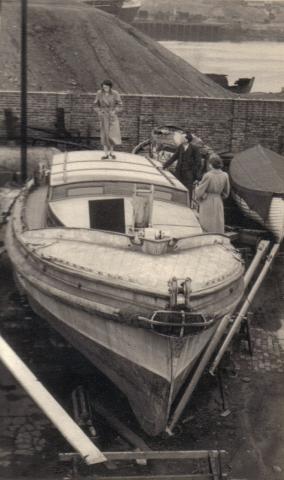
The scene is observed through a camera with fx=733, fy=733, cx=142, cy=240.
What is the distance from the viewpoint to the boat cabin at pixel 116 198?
900 cm

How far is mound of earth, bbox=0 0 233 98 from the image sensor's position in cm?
3073

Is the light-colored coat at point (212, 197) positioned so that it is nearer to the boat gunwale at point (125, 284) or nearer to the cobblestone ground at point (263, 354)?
the cobblestone ground at point (263, 354)

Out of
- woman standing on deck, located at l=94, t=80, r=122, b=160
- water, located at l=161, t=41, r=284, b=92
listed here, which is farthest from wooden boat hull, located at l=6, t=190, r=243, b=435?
water, located at l=161, t=41, r=284, b=92

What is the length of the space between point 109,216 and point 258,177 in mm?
5334

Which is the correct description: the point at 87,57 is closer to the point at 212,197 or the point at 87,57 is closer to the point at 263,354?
the point at 212,197

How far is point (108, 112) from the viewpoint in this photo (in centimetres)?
1302

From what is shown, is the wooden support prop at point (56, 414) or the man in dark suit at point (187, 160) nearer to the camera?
the wooden support prop at point (56, 414)

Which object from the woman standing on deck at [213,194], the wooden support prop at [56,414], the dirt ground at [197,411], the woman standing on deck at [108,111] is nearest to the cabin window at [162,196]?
the woman standing on deck at [213,194]

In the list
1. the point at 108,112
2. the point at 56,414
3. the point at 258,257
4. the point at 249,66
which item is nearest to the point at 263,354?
the point at 258,257

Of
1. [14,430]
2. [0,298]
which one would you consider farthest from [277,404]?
[0,298]

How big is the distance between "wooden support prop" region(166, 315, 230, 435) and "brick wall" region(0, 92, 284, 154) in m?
10.1

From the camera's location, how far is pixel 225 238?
9008mm

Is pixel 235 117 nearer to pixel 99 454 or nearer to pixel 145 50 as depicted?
pixel 99 454

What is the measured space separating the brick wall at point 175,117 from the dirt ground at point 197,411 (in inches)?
350
